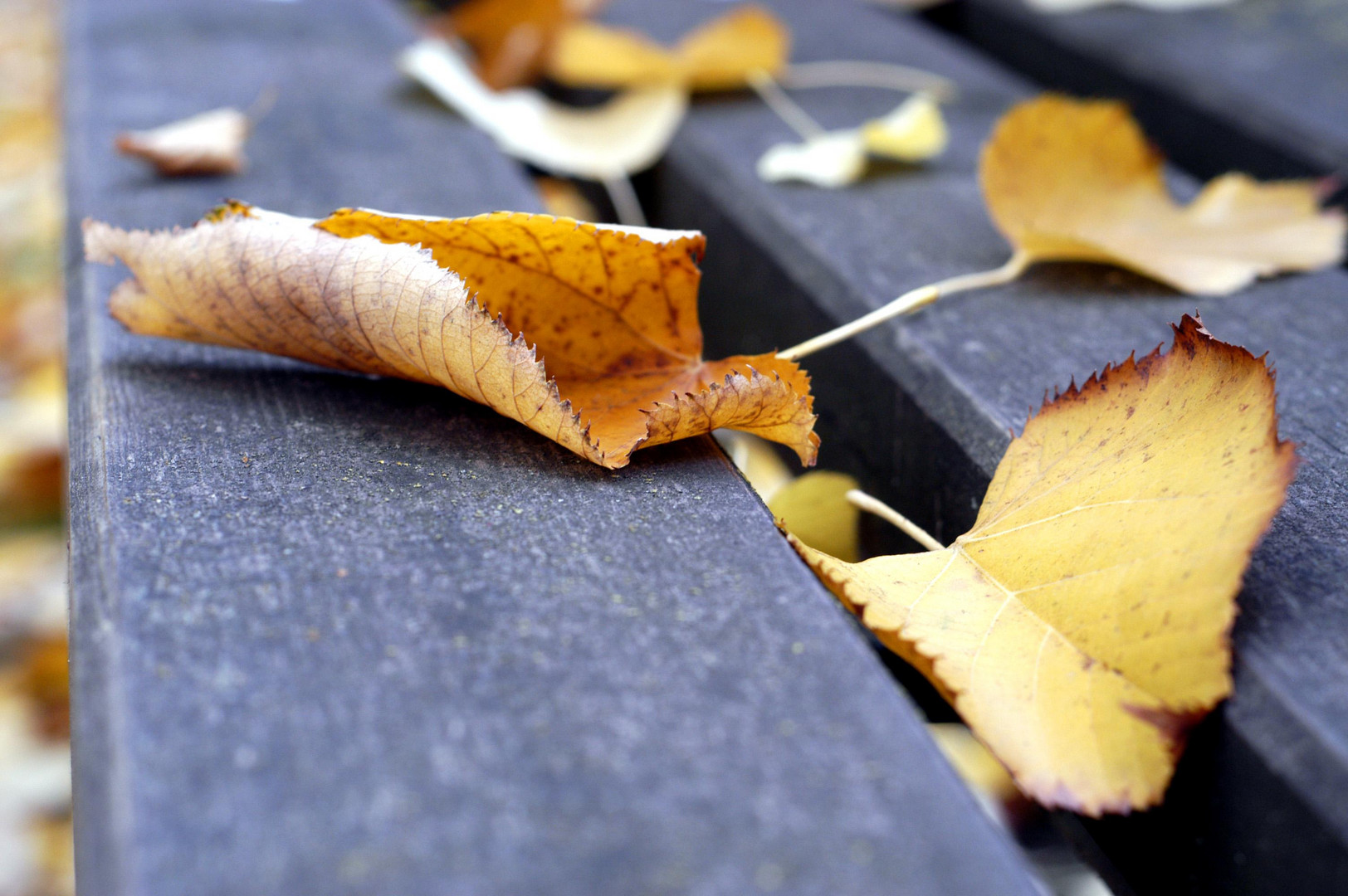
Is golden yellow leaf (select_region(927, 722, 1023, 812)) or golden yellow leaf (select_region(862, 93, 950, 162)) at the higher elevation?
golden yellow leaf (select_region(862, 93, 950, 162))

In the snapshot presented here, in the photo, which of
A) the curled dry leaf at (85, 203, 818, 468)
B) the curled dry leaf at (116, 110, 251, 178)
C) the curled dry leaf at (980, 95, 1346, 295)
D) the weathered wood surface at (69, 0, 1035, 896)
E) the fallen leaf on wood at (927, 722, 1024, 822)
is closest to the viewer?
the weathered wood surface at (69, 0, 1035, 896)

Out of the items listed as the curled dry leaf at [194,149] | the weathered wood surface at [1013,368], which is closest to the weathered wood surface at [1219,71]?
the weathered wood surface at [1013,368]

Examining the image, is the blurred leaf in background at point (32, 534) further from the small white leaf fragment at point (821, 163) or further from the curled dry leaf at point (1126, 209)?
the curled dry leaf at point (1126, 209)

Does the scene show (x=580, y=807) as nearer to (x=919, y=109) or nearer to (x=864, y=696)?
(x=864, y=696)

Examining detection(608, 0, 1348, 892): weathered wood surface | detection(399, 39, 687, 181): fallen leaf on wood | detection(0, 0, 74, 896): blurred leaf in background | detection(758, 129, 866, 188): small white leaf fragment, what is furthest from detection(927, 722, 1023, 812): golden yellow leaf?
detection(0, 0, 74, 896): blurred leaf in background

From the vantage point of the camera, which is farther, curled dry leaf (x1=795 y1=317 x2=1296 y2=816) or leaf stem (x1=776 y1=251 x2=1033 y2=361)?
leaf stem (x1=776 y1=251 x2=1033 y2=361)

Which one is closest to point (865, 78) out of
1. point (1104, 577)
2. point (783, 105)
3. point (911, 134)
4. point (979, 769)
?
point (783, 105)

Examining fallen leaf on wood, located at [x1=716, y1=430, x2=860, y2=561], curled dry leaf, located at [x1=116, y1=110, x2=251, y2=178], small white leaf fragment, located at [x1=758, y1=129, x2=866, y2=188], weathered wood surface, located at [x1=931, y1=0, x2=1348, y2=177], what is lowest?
fallen leaf on wood, located at [x1=716, y1=430, x2=860, y2=561]

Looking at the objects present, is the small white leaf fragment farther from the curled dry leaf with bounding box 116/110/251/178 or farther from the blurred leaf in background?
the blurred leaf in background
